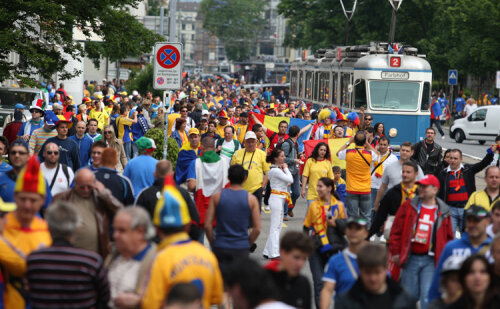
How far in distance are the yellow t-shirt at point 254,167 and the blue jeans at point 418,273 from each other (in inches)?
161

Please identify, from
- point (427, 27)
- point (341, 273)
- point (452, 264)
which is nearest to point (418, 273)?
point (341, 273)

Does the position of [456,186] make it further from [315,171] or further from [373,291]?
[373,291]

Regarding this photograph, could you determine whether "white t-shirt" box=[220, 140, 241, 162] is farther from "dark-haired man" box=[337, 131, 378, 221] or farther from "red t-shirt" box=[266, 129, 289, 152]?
"red t-shirt" box=[266, 129, 289, 152]

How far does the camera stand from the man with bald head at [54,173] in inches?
368

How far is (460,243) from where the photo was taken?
267 inches

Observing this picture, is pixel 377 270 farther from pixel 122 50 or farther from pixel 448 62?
pixel 448 62

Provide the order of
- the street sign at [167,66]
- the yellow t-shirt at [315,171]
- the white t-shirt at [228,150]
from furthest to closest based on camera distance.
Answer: the street sign at [167,66] → the white t-shirt at [228,150] → the yellow t-shirt at [315,171]

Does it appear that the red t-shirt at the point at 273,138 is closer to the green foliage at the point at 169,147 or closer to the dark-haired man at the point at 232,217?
the green foliage at the point at 169,147

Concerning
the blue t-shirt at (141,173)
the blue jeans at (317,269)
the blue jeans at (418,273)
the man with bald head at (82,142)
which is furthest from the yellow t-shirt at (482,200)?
the man with bald head at (82,142)

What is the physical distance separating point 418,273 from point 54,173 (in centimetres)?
383

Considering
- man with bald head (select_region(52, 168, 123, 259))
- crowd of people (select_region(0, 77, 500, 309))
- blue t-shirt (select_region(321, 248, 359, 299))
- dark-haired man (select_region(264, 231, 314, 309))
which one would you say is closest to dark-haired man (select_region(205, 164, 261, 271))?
crowd of people (select_region(0, 77, 500, 309))

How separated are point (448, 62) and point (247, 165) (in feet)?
143

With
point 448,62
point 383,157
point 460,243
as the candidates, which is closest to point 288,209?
point 383,157

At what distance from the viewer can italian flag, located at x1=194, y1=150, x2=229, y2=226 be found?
33.1 feet
